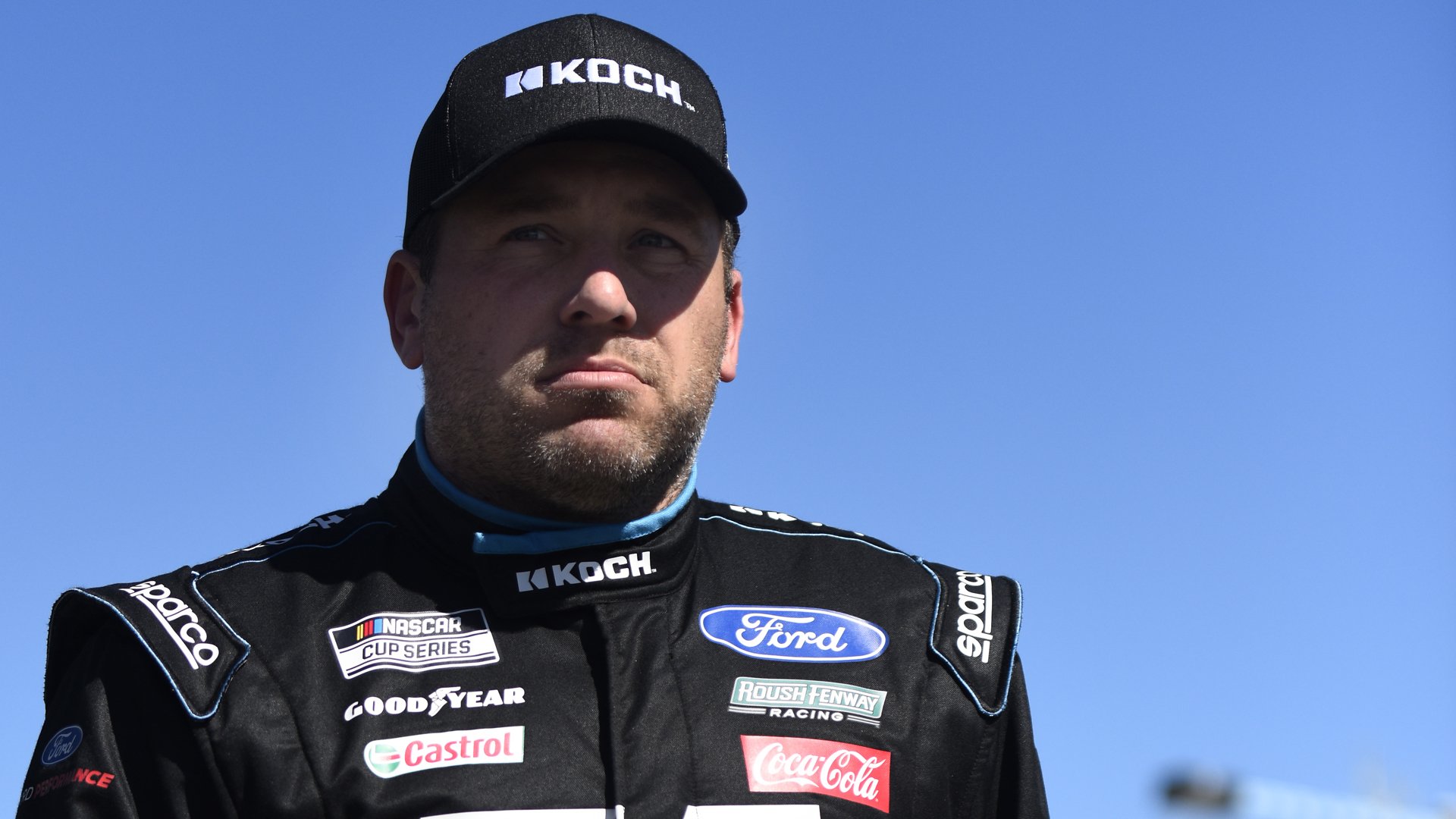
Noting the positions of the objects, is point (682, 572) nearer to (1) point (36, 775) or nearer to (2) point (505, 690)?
(2) point (505, 690)

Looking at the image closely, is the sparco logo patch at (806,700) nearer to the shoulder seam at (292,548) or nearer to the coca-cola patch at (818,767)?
the coca-cola patch at (818,767)

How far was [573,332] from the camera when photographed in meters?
4.30

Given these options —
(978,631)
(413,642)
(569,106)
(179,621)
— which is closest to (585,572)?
(413,642)

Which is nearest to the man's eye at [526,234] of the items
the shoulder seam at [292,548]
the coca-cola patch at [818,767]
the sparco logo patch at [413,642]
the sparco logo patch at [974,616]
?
the shoulder seam at [292,548]

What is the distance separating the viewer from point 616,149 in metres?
4.50

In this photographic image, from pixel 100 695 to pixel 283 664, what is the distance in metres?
0.49

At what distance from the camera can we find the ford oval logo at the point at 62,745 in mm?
3881

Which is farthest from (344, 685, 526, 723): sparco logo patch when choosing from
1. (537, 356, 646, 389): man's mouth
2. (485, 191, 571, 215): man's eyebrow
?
(485, 191, 571, 215): man's eyebrow

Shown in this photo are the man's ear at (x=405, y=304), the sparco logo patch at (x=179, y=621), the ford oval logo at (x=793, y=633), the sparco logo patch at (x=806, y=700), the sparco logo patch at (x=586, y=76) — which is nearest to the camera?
the sparco logo patch at (x=179, y=621)

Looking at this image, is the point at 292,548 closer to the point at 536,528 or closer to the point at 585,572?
the point at 536,528

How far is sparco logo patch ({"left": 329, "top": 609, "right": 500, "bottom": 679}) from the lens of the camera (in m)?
4.09

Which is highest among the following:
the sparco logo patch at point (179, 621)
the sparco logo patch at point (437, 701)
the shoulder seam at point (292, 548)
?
the shoulder seam at point (292, 548)

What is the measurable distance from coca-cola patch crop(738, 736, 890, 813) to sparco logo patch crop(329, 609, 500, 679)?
794 mm

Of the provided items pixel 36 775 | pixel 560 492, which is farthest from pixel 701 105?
pixel 36 775
